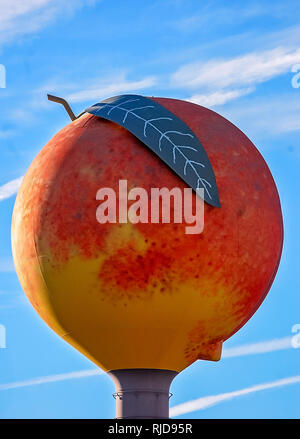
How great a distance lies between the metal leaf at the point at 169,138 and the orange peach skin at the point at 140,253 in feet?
0.64

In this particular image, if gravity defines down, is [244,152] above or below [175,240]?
above

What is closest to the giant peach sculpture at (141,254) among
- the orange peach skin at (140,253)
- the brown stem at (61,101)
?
the orange peach skin at (140,253)

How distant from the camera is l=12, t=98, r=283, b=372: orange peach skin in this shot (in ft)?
110

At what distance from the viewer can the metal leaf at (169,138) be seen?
33.8 meters

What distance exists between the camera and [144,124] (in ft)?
113

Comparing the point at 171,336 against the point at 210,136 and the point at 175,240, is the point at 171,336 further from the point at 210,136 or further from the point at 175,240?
the point at 210,136

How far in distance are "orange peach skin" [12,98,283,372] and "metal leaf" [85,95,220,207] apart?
0.64 ft

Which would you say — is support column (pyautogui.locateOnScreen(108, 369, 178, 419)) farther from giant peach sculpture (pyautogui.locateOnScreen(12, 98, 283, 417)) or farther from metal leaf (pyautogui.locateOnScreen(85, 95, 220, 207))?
metal leaf (pyautogui.locateOnScreen(85, 95, 220, 207))

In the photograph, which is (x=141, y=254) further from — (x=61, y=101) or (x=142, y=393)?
(x=61, y=101)

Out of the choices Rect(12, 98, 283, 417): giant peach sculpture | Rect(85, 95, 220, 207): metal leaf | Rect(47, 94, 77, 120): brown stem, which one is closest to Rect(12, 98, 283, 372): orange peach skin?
Rect(12, 98, 283, 417): giant peach sculpture

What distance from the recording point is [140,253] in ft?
109

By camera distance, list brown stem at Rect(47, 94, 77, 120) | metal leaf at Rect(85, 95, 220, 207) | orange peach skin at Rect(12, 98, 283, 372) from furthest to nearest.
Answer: brown stem at Rect(47, 94, 77, 120)
metal leaf at Rect(85, 95, 220, 207)
orange peach skin at Rect(12, 98, 283, 372)

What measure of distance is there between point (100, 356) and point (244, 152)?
549 centimetres
